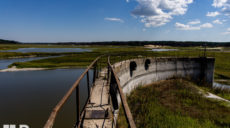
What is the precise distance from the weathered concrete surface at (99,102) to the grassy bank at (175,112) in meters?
2.30

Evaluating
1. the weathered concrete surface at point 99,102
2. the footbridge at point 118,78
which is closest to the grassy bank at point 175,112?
the footbridge at point 118,78

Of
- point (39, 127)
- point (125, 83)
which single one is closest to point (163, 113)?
point (125, 83)

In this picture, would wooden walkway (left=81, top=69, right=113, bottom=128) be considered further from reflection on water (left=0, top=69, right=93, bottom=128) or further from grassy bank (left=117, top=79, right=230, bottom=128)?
reflection on water (left=0, top=69, right=93, bottom=128)

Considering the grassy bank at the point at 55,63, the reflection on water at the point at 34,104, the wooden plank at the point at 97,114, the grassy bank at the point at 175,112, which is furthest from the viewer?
the grassy bank at the point at 55,63

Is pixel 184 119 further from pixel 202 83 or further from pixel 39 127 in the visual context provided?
pixel 202 83

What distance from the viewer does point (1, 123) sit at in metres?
8.19

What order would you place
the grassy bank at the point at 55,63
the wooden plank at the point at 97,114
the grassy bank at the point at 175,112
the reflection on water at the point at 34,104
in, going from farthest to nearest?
the grassy bank at the point at 55,63 < the reflection on water at the point at 34,104 < the grassy bank at the point at 175,112 < the wooden plank at the point at 97,114

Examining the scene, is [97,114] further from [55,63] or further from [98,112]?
[55,63]

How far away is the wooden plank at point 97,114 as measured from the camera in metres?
3.75

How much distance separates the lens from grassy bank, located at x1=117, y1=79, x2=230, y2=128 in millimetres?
7352

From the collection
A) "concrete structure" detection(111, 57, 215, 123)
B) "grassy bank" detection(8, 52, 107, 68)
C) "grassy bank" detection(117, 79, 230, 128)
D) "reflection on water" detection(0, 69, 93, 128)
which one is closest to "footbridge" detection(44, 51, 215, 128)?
"concrete structure" detection(111, 57, 215, 123)

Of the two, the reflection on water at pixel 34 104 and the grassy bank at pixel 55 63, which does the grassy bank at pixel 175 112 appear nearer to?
the reflection on water at pixel 34 104

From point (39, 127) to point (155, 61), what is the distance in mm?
12715

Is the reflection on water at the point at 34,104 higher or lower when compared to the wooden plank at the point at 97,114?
lower
